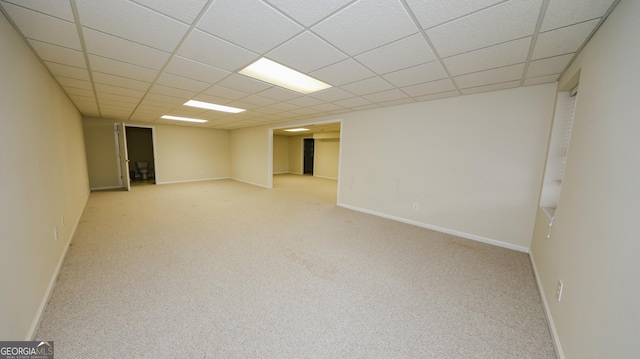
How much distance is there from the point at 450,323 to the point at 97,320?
2.70m

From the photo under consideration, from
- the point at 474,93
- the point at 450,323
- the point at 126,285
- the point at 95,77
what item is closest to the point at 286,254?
the point at 126,285

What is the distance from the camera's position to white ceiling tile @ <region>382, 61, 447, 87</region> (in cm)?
227

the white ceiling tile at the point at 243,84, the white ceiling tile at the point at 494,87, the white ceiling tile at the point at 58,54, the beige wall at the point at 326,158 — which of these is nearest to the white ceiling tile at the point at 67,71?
the white ceiling tile at the point at 58,54

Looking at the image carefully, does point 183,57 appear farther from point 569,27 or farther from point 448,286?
point 448,286

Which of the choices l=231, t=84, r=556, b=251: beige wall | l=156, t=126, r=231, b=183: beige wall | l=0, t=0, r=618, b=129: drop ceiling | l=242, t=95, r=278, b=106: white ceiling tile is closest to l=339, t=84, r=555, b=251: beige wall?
l=231, t=84, r=556, b=251: beige wall

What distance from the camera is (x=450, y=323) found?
→ 167 cm

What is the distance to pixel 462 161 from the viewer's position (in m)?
3.38

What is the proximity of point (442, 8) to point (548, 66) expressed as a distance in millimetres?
1773

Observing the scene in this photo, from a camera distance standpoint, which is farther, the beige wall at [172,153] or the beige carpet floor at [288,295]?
the beige wall at [172,153]

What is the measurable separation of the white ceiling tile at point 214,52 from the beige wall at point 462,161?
2.90m

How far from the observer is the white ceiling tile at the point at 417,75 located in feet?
7.45

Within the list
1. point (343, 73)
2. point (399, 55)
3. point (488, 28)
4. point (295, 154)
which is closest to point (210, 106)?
point (343, 73)

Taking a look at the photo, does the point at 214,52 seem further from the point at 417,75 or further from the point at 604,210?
the point at 604,210

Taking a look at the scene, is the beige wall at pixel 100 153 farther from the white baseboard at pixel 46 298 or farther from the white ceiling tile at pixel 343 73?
the white ceiling tile at pixel 343 73
